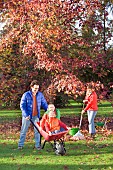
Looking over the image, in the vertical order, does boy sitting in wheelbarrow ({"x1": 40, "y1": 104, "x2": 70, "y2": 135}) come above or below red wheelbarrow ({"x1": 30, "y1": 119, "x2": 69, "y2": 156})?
above

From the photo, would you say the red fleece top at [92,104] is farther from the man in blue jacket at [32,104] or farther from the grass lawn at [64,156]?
the man in blue jacket at [32,104]

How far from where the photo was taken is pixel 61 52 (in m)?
15.3

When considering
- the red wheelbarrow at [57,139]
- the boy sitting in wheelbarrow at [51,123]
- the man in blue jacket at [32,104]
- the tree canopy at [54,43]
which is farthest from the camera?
the tree canopy at [54,43]

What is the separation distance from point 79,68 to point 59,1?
7.60 feet

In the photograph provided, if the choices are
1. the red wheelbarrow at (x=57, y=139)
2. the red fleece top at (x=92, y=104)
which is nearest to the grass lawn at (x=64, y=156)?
the red wheelbarrow at (x=57, y=139)

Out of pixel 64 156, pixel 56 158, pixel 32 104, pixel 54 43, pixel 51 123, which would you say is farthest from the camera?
pixel 54 43

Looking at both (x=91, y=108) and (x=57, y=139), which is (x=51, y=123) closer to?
(x=57, y=139)

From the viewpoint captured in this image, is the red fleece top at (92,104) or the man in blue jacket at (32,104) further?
the red fleece top at (92,104)

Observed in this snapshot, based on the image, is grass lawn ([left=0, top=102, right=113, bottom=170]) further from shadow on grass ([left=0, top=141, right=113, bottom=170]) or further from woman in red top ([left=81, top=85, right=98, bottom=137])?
woman in red top ([left=81, top=85, right=98, bottom=137])

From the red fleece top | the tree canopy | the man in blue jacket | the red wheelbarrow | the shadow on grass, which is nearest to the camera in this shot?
the shadow on grass

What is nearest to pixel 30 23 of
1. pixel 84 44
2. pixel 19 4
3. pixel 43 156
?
pixel 19 4

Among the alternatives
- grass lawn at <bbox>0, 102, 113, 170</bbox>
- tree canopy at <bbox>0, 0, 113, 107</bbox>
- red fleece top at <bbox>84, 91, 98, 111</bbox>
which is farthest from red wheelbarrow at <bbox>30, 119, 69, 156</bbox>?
tree canopy at <bbox>0, 0, 113, 107</bbox>

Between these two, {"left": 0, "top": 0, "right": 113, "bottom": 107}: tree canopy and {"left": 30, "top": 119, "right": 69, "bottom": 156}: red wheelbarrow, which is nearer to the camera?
{"left": 30, "top": 119, "right": 69, "bottom": 156}: red wheelbarrow

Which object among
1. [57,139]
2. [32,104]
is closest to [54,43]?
[32,104]
